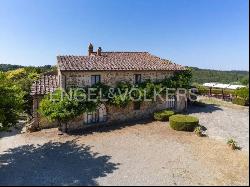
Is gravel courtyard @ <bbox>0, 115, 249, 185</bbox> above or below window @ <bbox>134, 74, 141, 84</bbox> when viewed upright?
below

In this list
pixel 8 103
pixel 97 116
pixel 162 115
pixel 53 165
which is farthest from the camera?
pixel 162 115

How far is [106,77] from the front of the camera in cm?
2639

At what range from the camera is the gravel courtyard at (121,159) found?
14289mm

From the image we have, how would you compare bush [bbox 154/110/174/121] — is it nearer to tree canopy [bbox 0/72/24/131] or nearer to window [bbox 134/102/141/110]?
window [bbox 134/102/141/110]

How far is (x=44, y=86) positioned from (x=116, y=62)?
7627 millimetres

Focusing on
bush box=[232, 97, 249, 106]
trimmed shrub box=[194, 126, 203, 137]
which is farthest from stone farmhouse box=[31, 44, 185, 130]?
bush box=[232, 97, 249, 106]

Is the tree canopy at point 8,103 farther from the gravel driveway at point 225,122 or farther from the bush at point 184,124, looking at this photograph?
the gravel driveway at point 225,122

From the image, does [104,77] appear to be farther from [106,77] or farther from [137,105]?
[137,105]

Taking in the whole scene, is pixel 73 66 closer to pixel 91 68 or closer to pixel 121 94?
pixel 91 68

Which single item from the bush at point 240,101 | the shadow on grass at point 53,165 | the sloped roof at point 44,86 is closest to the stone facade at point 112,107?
the sloped roof at point 44,86

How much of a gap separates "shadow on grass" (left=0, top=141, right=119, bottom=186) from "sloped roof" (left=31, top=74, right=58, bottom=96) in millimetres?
6064

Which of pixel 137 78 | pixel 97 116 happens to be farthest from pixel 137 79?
pixel 97 116

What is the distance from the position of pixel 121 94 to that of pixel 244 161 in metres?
12.9

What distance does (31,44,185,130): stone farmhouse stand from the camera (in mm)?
25047
